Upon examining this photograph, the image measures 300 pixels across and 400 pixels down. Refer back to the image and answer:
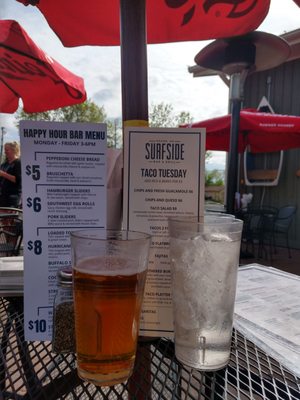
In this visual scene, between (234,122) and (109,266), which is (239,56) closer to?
(234,122)

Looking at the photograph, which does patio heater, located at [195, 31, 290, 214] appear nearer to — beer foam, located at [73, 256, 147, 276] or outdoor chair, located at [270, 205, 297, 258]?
outdoor chair, located at [270, 205, 297, 258]

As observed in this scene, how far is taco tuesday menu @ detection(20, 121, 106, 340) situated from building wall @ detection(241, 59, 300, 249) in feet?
20.0

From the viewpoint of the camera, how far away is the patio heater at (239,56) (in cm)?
295

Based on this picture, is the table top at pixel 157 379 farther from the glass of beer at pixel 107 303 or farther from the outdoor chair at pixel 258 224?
the outdoor chair at pixel 258 224

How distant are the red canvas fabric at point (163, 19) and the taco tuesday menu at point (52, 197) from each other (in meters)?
0.85

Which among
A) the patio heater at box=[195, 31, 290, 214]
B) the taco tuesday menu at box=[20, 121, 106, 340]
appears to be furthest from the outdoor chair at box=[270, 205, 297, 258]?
the taco tuesday menu at box=[20, 121, 106, 340]

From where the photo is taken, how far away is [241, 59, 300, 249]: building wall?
6.08 meters

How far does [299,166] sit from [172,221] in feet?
20.4

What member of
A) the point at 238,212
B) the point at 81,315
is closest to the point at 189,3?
the point at 81,315

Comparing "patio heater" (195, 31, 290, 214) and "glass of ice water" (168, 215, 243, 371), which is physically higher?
"patio heater" (195, 31, 290, 214)

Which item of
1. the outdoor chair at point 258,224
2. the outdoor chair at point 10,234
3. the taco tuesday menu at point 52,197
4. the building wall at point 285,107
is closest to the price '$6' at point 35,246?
the taco tuesday menu at point 52,197

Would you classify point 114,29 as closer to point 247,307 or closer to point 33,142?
point 33,142

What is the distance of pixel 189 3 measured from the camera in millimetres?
1294

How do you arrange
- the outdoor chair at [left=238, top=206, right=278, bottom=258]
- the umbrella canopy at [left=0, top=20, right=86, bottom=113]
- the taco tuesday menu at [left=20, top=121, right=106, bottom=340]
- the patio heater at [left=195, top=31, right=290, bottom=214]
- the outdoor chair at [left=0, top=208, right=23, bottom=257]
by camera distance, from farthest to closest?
the outdoor chair at [left=238, top=206, right=278, bottom=258] → the patio heater at [left=195, top=31, right=290, bottom=214] → the outdoor chair at [left=0, top=208, right=23, bottom=257] → the umbrella canopy at [left=0, top=20, right=86, bottom=113] → the taco tuesday menu at [left=20, top=121, right=106, bottom=340]
